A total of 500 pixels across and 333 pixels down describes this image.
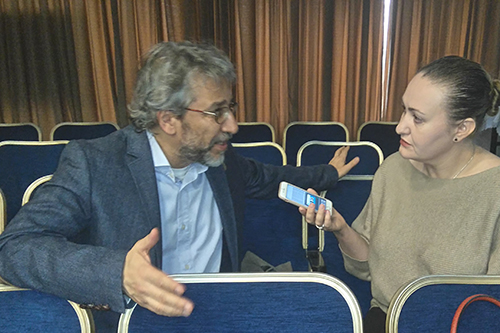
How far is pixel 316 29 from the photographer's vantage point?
353 cm

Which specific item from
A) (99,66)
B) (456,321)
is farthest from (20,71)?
(456,321)

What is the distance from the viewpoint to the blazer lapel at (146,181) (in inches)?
43.9

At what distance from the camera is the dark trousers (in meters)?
1.16

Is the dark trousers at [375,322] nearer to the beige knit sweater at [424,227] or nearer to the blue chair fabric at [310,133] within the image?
the beige knit sweater at [424,227]

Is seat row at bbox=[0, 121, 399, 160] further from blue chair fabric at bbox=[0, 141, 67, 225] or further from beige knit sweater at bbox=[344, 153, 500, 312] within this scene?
beige knit sweater at bbox=[344, 153, 500, 312]

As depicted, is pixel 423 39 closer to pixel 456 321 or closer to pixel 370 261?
pixel 370 261

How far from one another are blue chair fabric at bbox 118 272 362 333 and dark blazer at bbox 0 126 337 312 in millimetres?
127

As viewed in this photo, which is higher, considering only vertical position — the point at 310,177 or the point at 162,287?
the point at 162,287

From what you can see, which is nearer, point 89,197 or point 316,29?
point 89,197

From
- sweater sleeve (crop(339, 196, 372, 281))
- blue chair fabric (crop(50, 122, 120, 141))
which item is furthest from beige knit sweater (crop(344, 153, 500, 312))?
blue chair fabric (crop(50, 122, 120, 141))

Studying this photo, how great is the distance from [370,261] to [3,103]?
385 centimetres

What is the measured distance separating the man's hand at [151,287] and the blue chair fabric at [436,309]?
430 millimetres

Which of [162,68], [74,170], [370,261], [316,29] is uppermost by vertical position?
[316,29]

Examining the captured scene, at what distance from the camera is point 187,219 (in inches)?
50.6
